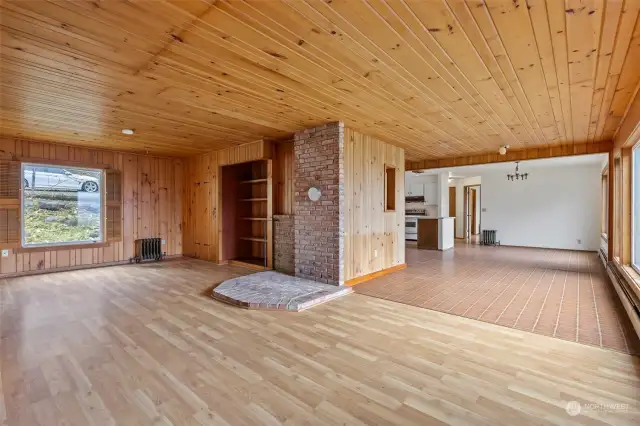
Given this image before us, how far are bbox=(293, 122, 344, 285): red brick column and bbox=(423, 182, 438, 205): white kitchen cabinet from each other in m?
6.85

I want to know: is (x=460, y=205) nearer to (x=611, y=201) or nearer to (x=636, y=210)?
(x=611, y=201)

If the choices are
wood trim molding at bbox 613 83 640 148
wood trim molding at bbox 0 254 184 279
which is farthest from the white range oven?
wood trim molding at bbox 0 254 184 279

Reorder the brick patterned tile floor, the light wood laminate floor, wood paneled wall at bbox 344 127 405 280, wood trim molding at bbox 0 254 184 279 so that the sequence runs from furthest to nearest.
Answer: wood trim molding at bbox 0 254 184 279
wood paneled wall at bbox 344 127 405 280
the brick patterned tile floor
the light wood laminate floor

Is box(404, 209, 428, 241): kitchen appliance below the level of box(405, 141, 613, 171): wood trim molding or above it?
below

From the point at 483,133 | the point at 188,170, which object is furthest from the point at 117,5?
the point at 188,170

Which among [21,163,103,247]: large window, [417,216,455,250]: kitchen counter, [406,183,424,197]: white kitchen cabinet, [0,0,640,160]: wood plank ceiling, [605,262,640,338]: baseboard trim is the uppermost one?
[0,0,640,160]: wood plank ceiling

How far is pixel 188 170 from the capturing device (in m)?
7.68

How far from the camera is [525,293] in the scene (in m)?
4.36

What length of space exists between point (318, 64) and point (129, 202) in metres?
6.11

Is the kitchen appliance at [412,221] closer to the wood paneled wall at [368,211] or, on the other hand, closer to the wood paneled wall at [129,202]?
the wood paneled wall at [368,211]

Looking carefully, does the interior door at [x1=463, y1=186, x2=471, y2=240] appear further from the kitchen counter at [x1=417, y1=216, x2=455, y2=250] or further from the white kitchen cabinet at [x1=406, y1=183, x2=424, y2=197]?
Result: the kitchen counter at [x1=417, y1=216, x2=455, y2=250]

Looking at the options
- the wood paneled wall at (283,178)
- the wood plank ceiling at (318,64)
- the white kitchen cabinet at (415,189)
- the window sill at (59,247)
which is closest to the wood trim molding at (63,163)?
the wood plank ceiling at (318,64)

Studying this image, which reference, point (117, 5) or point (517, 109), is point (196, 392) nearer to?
point (117, 5)

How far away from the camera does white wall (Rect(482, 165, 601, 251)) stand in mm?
8836
